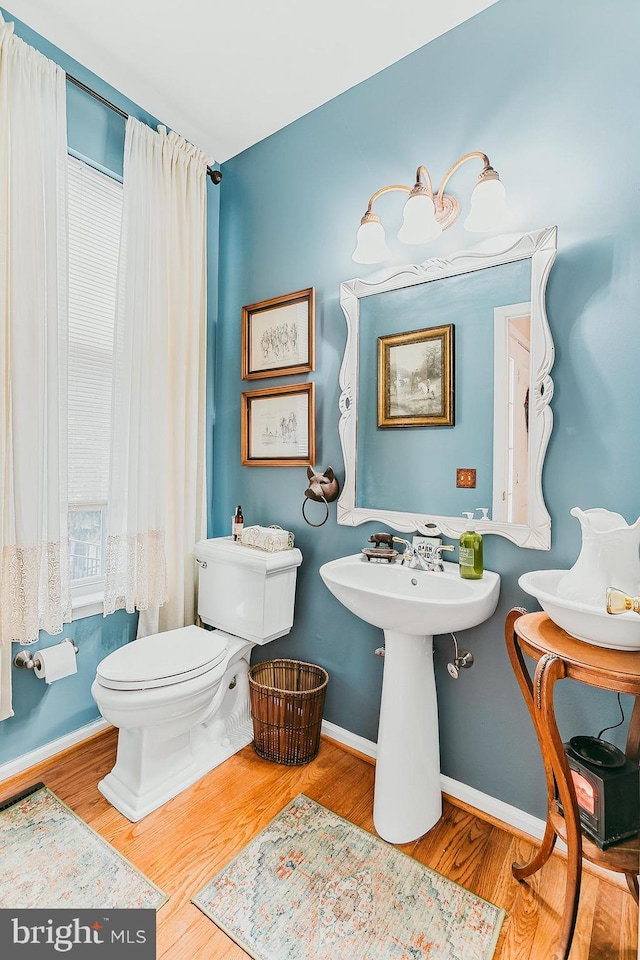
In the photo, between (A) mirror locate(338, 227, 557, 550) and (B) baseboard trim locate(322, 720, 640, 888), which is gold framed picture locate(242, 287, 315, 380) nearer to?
(A) mirror locate(338, 227, 557, 550)

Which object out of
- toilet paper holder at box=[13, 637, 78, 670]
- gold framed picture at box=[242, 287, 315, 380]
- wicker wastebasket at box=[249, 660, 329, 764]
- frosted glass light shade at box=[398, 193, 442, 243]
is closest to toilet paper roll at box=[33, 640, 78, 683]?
toilet paper holder at box=[13, 637, 78, 670]

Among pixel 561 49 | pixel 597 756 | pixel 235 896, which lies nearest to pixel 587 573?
pixel 597 756

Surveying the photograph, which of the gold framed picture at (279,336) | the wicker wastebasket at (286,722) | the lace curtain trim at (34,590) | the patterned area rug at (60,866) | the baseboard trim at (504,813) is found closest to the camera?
the patterned area rug at (60,866)

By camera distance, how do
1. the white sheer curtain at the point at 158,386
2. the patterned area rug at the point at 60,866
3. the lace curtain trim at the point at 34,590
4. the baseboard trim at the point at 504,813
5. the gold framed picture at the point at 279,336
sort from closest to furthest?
the patterned area rug at the point at 60,866
the baseboard trim at the point at 504,813
the lace curtain trim at the point at 34,590
the white sheer curtain at the point at 158,386
the gold framed picture at the point at 279,336

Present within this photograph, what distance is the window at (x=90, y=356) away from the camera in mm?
1913

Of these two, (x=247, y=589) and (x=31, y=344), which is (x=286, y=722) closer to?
(x=247, y=589)

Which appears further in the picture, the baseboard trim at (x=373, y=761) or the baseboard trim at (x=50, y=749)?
the baseboard trim at (x=50, y=749)

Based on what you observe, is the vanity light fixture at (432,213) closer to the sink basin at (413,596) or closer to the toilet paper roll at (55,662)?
the sink basin at (413,596)

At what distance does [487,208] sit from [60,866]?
237 centimetres

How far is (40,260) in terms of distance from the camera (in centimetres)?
167

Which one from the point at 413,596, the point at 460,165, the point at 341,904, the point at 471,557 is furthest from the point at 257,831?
the point at 460,165

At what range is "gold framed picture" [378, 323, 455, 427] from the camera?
1698 mm

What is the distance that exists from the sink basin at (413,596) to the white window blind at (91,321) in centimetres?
109

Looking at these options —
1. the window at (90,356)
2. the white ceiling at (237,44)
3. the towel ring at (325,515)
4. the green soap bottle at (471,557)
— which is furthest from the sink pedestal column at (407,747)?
the white ceiling at (237,44)
